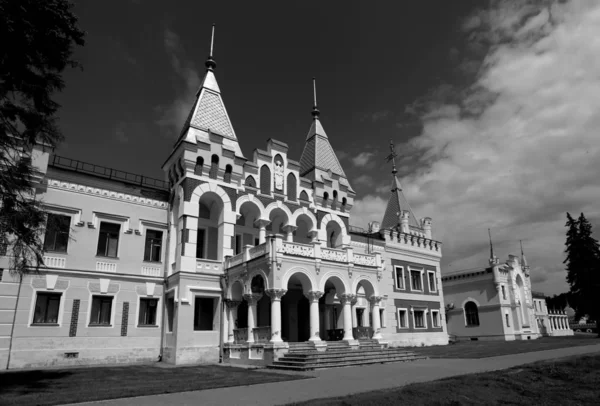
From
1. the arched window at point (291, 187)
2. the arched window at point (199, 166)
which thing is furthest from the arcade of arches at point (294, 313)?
the arched window at point (199, 166)

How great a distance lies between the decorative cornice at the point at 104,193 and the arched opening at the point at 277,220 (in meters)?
6.45

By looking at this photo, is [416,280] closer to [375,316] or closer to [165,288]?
[375,316]

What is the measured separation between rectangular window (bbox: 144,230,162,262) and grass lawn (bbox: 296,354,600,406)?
54.8 ft

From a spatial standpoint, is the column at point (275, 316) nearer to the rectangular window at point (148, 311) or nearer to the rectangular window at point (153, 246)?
the rectangular window at point (148, 311)

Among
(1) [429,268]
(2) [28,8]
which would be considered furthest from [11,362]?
(1) [429,268]

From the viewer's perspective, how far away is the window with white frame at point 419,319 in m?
33.7

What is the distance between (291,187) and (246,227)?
12.8 ft

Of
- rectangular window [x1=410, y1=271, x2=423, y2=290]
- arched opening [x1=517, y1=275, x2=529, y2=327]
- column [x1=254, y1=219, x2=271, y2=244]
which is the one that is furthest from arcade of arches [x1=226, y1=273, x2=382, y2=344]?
arched opening [x1=517, y1=275, x2=529, y2=327]

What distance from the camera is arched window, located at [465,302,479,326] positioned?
42.5 m

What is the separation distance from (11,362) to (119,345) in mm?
4422

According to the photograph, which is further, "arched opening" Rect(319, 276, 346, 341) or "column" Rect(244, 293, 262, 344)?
"arched opening" Rect(319, 276, 346, 341)

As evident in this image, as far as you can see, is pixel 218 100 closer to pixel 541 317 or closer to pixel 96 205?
pixel 96 205

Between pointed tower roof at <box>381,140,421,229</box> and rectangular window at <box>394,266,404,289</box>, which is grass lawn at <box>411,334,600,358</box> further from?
pointed tower roof at <box>381,140,421,229</box>

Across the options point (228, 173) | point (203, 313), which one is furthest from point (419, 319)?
point (228, 173)
